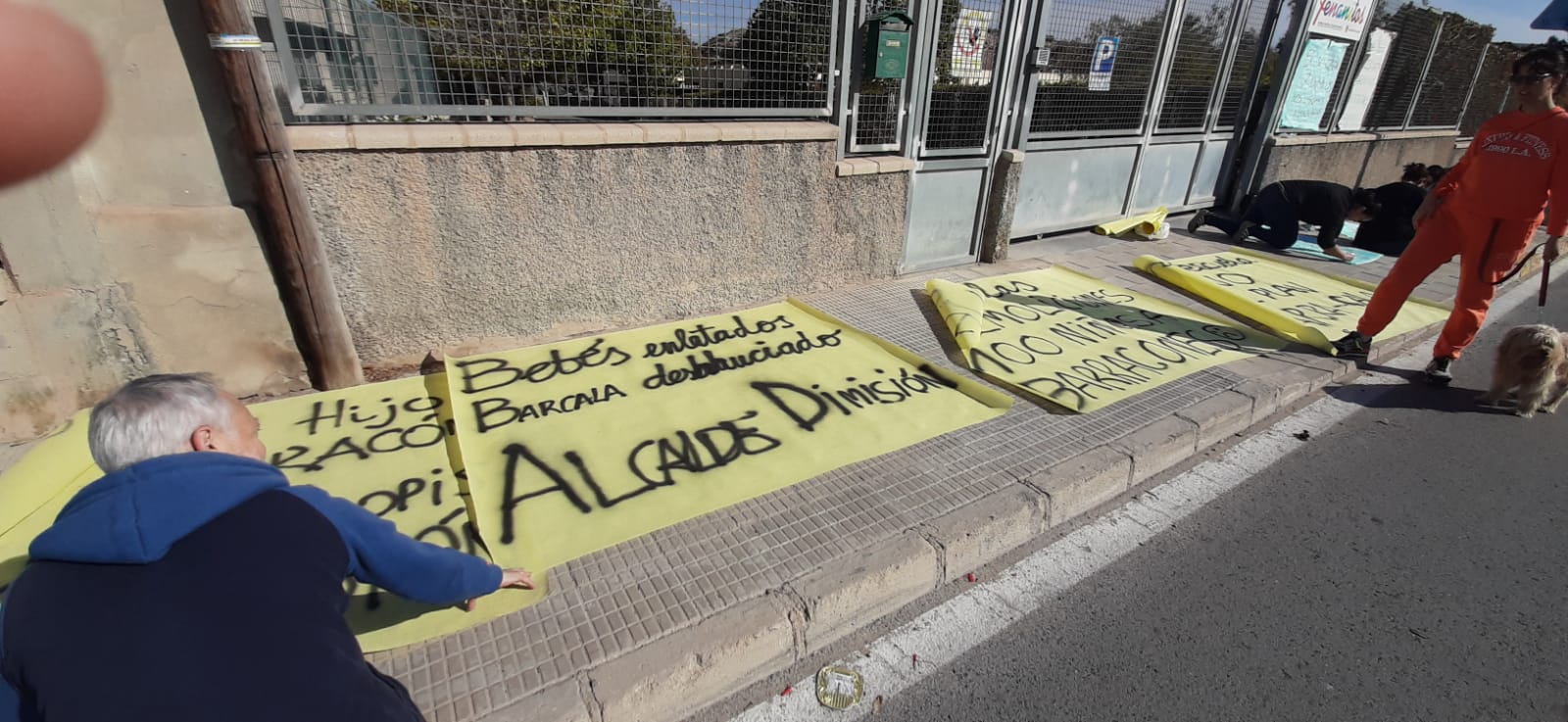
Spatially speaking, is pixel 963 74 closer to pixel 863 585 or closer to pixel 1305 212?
pixel 1305 212

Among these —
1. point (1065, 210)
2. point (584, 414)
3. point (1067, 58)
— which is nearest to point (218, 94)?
point (584, 414)

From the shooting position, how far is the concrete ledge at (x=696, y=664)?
184cm

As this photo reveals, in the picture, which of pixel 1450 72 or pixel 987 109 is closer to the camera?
pixel 987 109

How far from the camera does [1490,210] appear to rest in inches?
154

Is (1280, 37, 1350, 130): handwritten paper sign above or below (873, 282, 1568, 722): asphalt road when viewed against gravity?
above

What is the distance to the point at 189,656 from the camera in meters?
1.10

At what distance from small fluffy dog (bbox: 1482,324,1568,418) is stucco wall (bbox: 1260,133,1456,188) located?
5.72 meters

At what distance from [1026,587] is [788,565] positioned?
0.88 meters

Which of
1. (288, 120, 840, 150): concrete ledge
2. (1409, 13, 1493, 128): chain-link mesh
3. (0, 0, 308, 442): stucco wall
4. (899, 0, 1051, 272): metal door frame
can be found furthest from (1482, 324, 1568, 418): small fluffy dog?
(1409, 13, 1493, 128): chain-link mesh

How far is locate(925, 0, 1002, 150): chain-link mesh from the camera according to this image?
5227 mm

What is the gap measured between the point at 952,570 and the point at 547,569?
142 centimetres

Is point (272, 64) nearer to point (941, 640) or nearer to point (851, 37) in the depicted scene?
point (851, 37)

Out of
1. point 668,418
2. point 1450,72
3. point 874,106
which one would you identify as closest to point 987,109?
point 874,106

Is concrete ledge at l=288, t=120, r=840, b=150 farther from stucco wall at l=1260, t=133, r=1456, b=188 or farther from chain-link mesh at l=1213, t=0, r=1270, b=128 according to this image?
stucco wall at l=1260, t=133, r=1456, b=188
